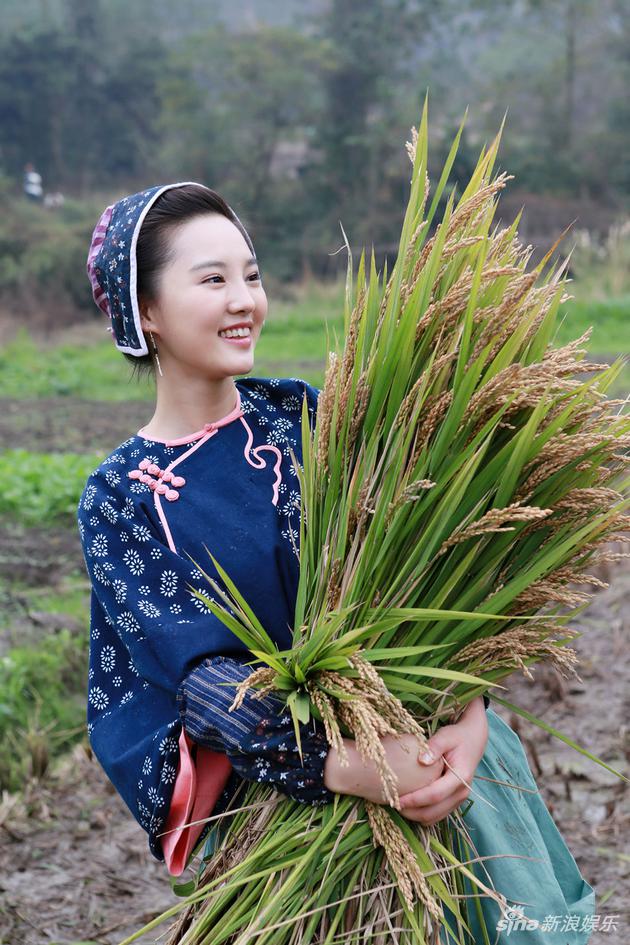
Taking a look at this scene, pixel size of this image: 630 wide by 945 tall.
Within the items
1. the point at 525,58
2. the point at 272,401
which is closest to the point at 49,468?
the point at 272,401

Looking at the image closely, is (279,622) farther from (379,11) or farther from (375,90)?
(379,11)

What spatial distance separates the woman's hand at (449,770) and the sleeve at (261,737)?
4.9 inches

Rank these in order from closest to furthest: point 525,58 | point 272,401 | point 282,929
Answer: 1. point 282,929
2. point 272,401
3. point 525,58

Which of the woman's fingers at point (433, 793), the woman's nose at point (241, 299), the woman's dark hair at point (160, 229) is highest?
the woman's dark hair at point (160, 229)

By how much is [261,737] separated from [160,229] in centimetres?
82

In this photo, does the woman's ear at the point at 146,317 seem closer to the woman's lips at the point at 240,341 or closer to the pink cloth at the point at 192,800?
the woman's lips at the point at 240,341

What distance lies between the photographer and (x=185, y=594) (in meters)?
1.65

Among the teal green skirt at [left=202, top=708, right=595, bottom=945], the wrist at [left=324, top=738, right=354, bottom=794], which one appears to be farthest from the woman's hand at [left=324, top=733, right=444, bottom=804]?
the teal green skirt at [left=202, top=708, right=595, bottom=945]

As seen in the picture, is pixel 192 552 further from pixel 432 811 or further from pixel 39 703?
pixel 39 703

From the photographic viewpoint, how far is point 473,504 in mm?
1555

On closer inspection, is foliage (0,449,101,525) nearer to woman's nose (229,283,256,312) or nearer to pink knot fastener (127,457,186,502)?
pink knot fastener (127,457,186,502)

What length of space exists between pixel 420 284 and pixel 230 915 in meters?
0.94

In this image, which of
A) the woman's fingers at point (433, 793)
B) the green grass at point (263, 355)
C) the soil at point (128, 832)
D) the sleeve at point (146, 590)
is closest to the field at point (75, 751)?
the soil at point (128, 832)

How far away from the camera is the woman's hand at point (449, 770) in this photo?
151cm
